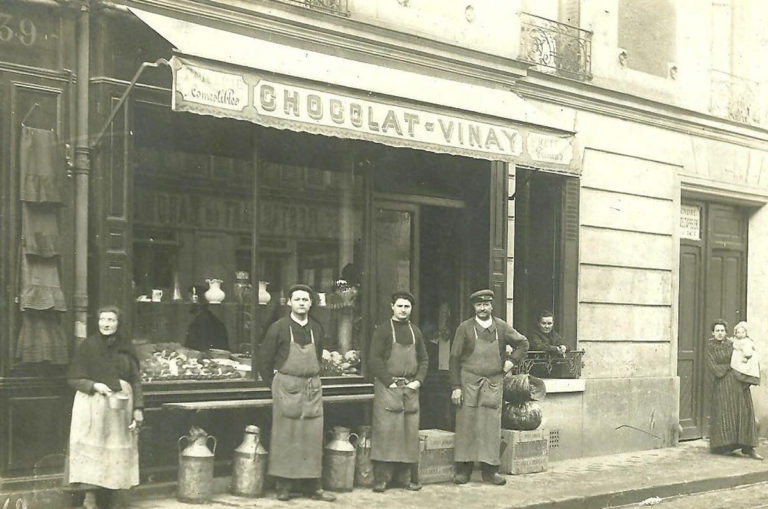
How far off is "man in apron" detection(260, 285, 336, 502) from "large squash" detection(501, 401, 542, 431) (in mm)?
2556

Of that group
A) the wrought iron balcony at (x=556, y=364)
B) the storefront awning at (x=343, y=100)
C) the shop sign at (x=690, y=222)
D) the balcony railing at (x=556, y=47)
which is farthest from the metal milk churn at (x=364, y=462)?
the shop sign at (x=690, y=222)

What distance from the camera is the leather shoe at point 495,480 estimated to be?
10.4 metres

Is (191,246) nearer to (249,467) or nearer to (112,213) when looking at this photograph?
(112,213)

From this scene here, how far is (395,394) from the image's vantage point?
32.2 ft

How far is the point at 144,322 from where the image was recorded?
9148mm

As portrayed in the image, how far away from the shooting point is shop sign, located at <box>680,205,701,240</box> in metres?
15.0

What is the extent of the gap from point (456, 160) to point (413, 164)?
546 mm

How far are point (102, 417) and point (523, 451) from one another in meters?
4.82

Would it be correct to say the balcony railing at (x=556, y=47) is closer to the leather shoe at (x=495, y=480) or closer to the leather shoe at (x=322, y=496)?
the leather shoe at (x=495, y=480)

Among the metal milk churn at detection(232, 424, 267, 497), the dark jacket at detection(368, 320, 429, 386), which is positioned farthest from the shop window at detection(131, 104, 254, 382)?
the dark jacket at detection(368, 320, 429, 386)

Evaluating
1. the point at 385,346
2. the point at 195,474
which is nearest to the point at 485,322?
the point at 385,346

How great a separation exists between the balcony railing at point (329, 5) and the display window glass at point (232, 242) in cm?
122

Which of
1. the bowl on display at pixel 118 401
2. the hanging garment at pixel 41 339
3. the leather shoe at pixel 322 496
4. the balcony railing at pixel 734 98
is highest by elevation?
the balcony railing at pixel 734 98

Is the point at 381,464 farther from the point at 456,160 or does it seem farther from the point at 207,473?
the point at 456,160
